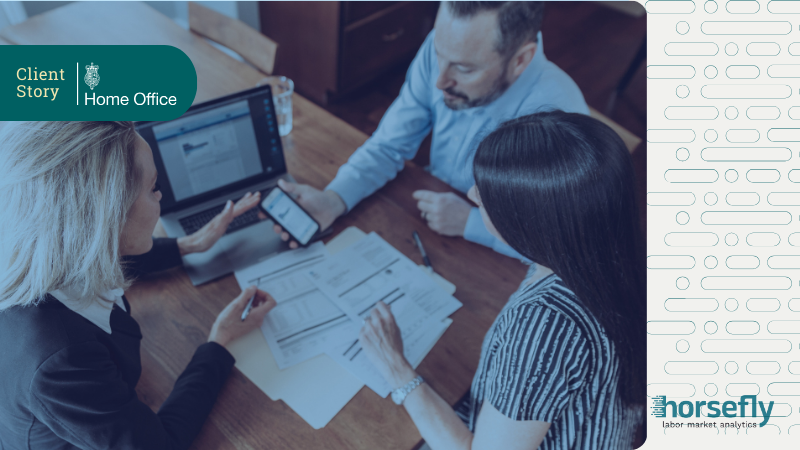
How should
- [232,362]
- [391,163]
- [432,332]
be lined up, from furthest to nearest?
1. [391,163]
2. [432,332]
3. [232,362]

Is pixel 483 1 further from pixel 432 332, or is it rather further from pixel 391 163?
pixel 432 332

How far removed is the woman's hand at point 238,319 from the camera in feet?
3.08
